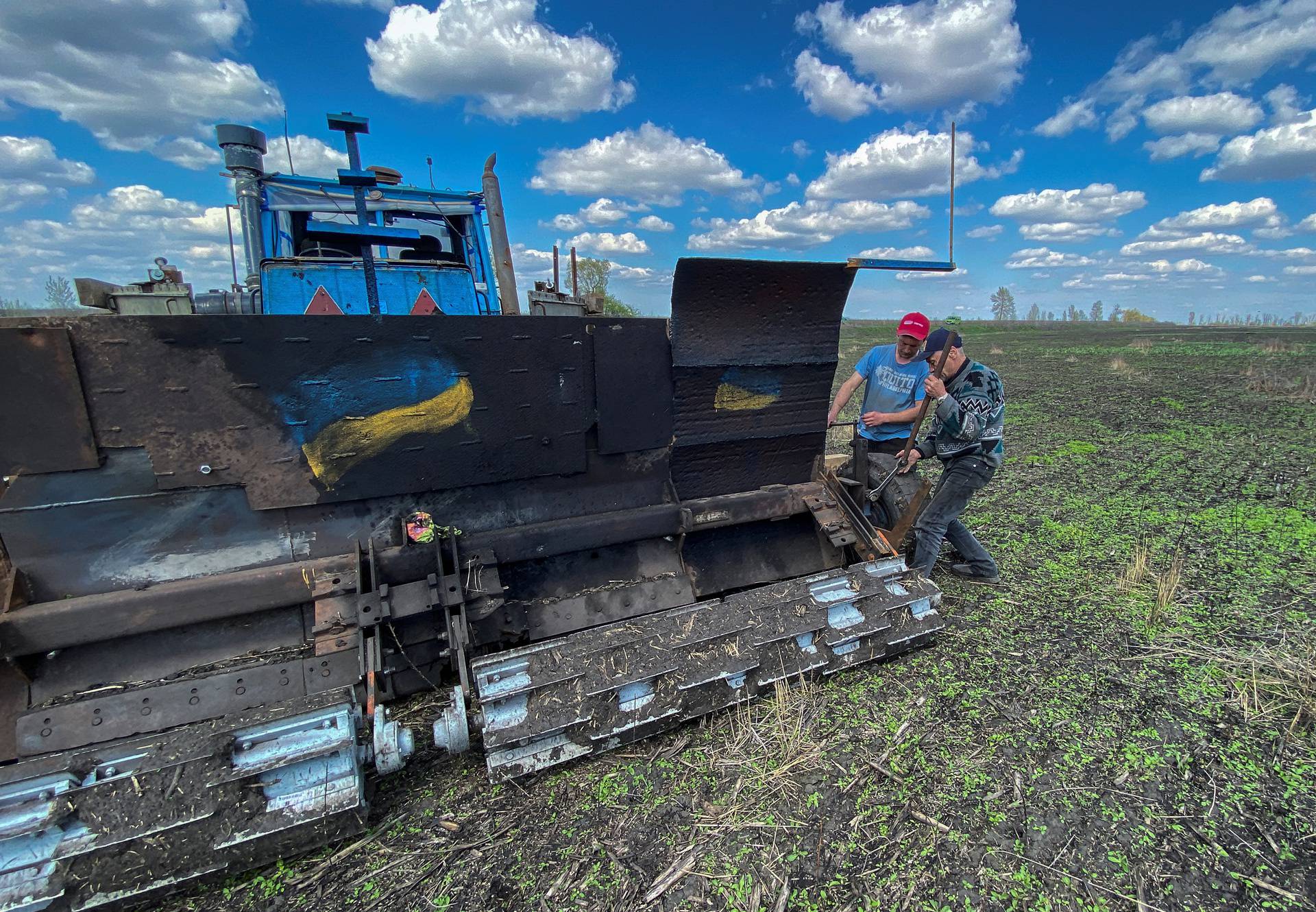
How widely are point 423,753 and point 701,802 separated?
49.5 inches

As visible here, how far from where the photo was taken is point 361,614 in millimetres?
2621

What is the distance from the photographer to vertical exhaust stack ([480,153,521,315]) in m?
4.41

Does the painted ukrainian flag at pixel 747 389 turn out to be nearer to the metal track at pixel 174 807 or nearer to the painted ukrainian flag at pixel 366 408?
the painted ukrainian flag at pixel 366 408

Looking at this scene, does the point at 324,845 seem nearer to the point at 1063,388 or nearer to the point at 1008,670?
the point at 1008,670

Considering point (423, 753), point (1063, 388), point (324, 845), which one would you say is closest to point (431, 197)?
point (423, 753)

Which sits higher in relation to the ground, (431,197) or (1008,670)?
(431,197)

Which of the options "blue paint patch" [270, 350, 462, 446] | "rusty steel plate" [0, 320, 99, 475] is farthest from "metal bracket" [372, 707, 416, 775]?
"rusty steel plate" [0, 320, 99, 475]

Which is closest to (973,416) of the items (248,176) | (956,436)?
(956,436)

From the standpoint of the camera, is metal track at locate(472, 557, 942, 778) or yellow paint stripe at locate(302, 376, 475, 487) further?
yellow paint stripe at locate(302, 376, 475, 487)

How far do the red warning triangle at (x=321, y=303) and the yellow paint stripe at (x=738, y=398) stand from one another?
101 inches

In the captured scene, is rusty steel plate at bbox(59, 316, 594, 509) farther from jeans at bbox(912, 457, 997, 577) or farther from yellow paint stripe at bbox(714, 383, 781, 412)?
jeans at bbox(912, 457, 997, 577)

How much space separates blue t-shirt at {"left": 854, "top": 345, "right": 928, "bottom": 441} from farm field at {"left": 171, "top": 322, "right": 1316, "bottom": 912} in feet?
4.05

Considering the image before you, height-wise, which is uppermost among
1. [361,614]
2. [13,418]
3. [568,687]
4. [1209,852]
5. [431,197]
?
[431,197]

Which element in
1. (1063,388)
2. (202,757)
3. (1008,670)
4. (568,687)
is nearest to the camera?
(202,757)
